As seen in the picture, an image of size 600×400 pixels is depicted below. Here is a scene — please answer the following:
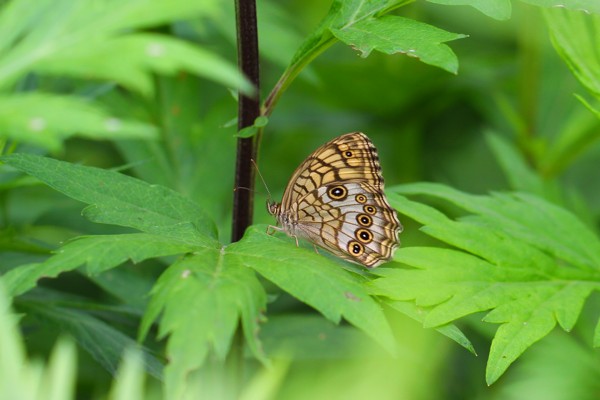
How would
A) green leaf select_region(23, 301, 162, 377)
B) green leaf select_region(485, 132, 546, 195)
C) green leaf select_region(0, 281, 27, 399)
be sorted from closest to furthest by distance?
green leaf select_region(0, 281, 27, 399)
green leaf select_region(23, 301, 162, 377)
green leaf select_region(485, 132, 546, 195)

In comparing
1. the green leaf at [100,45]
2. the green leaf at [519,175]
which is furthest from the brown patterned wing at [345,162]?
Answer: the green leaf at [100,45]

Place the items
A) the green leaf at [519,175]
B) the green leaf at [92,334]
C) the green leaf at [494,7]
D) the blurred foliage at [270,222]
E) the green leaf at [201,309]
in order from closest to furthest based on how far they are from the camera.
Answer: the blurred foliage at [270,222]
the green leaf at [201,309]
the green leaf at [494,7]
the green leaf at [92,334]
the green leaf at [519,175]

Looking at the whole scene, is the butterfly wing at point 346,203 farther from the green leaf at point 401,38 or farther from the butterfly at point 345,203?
the green leaf at point 401,38

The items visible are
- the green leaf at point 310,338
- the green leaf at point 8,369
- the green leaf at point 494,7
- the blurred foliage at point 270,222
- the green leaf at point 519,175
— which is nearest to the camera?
the green leaf at point 8,369

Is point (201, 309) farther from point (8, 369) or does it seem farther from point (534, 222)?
point (534, 222)

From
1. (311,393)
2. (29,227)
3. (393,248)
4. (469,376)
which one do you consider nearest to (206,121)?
(29,227)

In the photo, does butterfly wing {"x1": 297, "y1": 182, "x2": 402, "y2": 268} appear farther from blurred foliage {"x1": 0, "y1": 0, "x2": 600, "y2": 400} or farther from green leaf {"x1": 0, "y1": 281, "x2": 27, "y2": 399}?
green leaf {"x1": 0, "y1": 281, "x2": 27, "y2": 399}

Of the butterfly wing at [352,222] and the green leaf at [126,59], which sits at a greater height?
the green leaf at [126,59]

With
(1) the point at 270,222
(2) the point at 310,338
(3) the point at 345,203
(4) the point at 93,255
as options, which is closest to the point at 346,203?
(3) the point at 345,203

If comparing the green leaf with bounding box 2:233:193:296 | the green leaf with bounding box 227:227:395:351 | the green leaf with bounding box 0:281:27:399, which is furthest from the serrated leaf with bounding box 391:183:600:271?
the green leaf with bounding box 0:281:27:399
